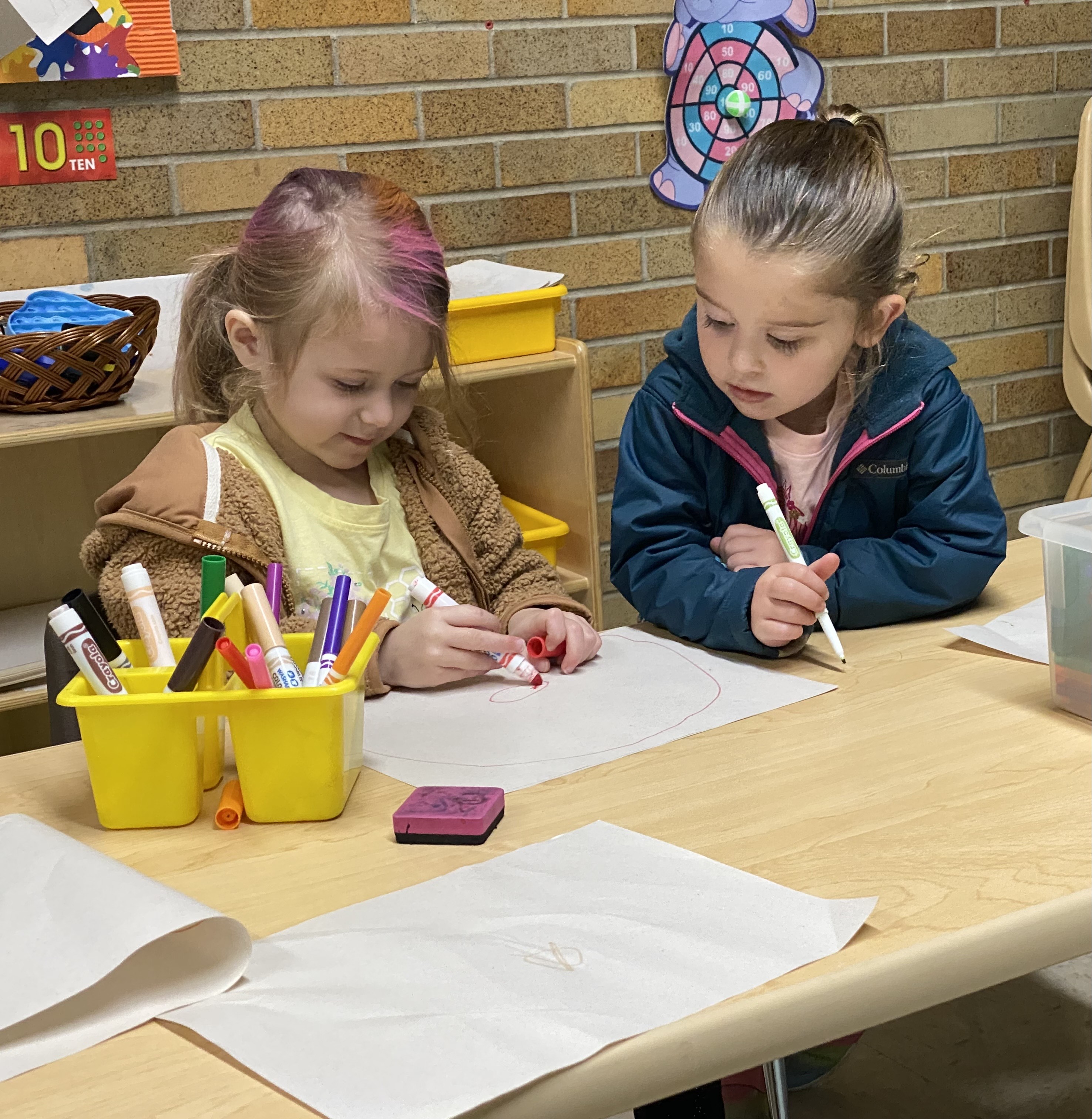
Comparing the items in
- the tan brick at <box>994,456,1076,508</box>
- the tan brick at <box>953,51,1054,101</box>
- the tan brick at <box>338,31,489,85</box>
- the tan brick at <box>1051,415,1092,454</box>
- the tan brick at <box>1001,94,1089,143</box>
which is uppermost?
the tan brick at <box>338,31,489,85</box>

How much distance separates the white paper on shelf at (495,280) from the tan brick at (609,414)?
0.47 metres

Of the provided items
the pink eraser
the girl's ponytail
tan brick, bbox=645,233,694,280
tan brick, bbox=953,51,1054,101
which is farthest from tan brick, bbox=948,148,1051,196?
the pink eraser

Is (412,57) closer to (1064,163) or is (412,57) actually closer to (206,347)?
(206,347)

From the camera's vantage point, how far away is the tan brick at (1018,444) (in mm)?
3066

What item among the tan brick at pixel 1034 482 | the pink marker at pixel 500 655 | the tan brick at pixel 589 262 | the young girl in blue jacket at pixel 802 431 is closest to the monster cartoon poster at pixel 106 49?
the tan brick at pixel 589 262

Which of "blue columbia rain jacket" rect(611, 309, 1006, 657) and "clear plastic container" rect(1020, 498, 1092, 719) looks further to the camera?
"blue columbia rain jacket" rect(611, 309, 1006, 657)

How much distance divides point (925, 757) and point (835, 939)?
0.26 m

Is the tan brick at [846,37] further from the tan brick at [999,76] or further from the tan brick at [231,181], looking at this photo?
the tan brick at [231,181]

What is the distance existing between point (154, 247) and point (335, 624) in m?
1.44

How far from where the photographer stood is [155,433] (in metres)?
2.11

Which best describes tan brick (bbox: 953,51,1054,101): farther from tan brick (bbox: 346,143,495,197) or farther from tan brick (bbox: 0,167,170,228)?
tan brick (bbox: 0,167,170,228)

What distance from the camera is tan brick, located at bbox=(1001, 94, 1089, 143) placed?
2.94 meters

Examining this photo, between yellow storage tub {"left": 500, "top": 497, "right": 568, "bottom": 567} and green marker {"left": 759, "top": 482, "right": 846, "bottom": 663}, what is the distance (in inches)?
32.8

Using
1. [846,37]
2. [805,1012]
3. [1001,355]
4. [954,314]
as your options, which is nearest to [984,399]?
[1001,355]
